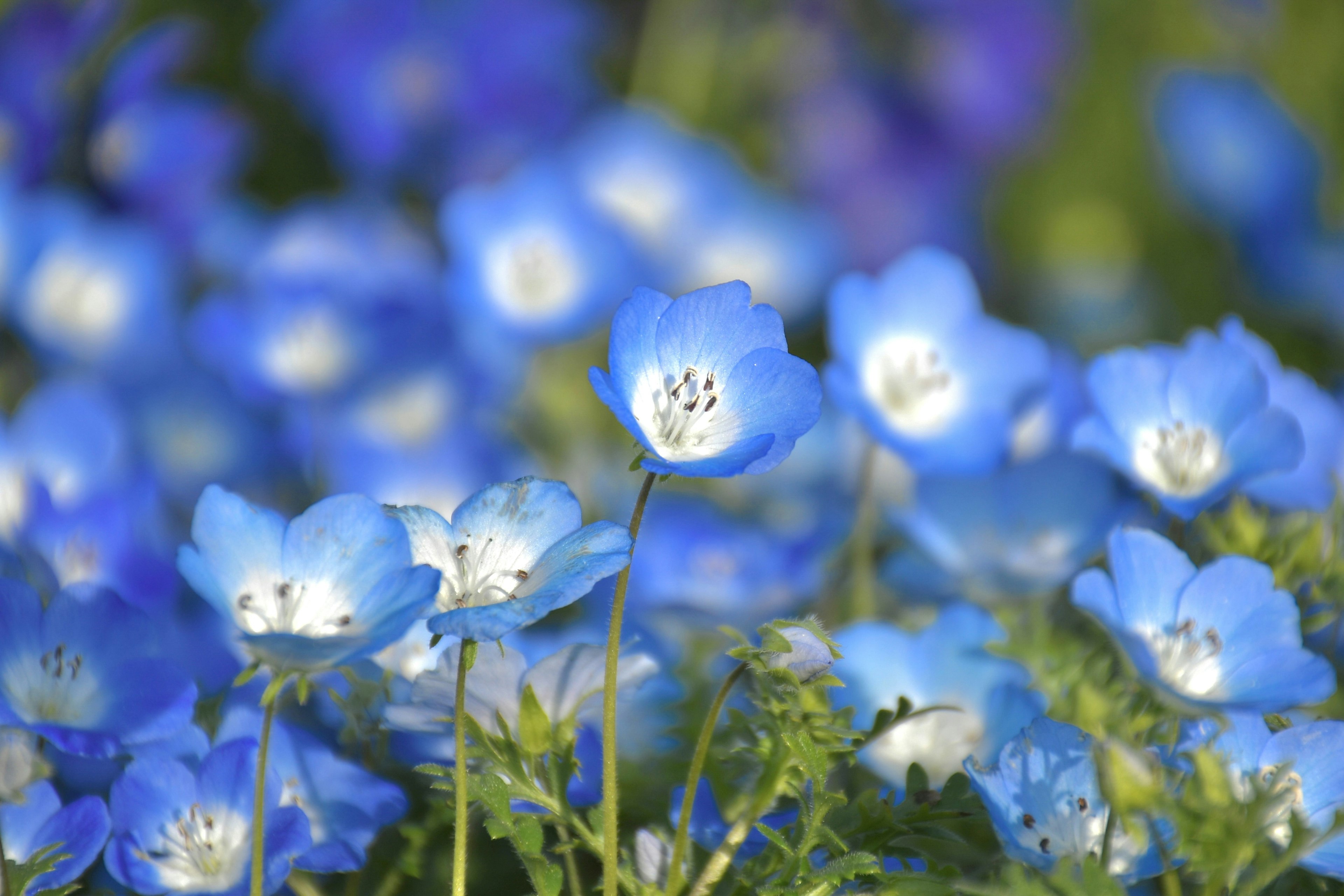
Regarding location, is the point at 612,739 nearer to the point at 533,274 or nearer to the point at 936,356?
the point at 936,356

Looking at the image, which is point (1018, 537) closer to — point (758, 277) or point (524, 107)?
point (758, 277)

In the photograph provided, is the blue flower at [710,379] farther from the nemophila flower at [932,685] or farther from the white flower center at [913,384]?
the white flower center at [913,384]

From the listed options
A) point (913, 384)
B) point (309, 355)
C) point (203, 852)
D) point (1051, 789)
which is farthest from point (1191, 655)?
point (309, 355)

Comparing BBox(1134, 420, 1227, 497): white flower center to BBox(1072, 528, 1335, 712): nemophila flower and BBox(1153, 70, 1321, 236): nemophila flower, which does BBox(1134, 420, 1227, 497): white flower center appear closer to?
BBox(1072, 528, 1335, 712): nemophila flower

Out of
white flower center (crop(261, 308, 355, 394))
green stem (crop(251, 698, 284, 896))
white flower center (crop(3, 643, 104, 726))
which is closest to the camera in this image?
green stem (crop(251, 698, 284, 896))

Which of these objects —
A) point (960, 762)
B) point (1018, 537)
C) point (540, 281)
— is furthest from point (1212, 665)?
point (540, 281)

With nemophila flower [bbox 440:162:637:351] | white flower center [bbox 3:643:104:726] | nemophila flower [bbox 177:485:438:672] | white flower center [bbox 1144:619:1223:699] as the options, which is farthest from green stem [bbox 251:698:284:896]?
nemophila flower [bbox 440:162:637:351]

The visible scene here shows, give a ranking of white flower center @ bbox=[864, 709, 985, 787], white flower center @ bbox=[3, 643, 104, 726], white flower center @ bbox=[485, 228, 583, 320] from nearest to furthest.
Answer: white flower center @ bbox=[3, 643, 104, 726] < white flower center @ bbox=[864, 709, 985, 787] < white flower center @ bbox=[485, 228, 583, 320]
